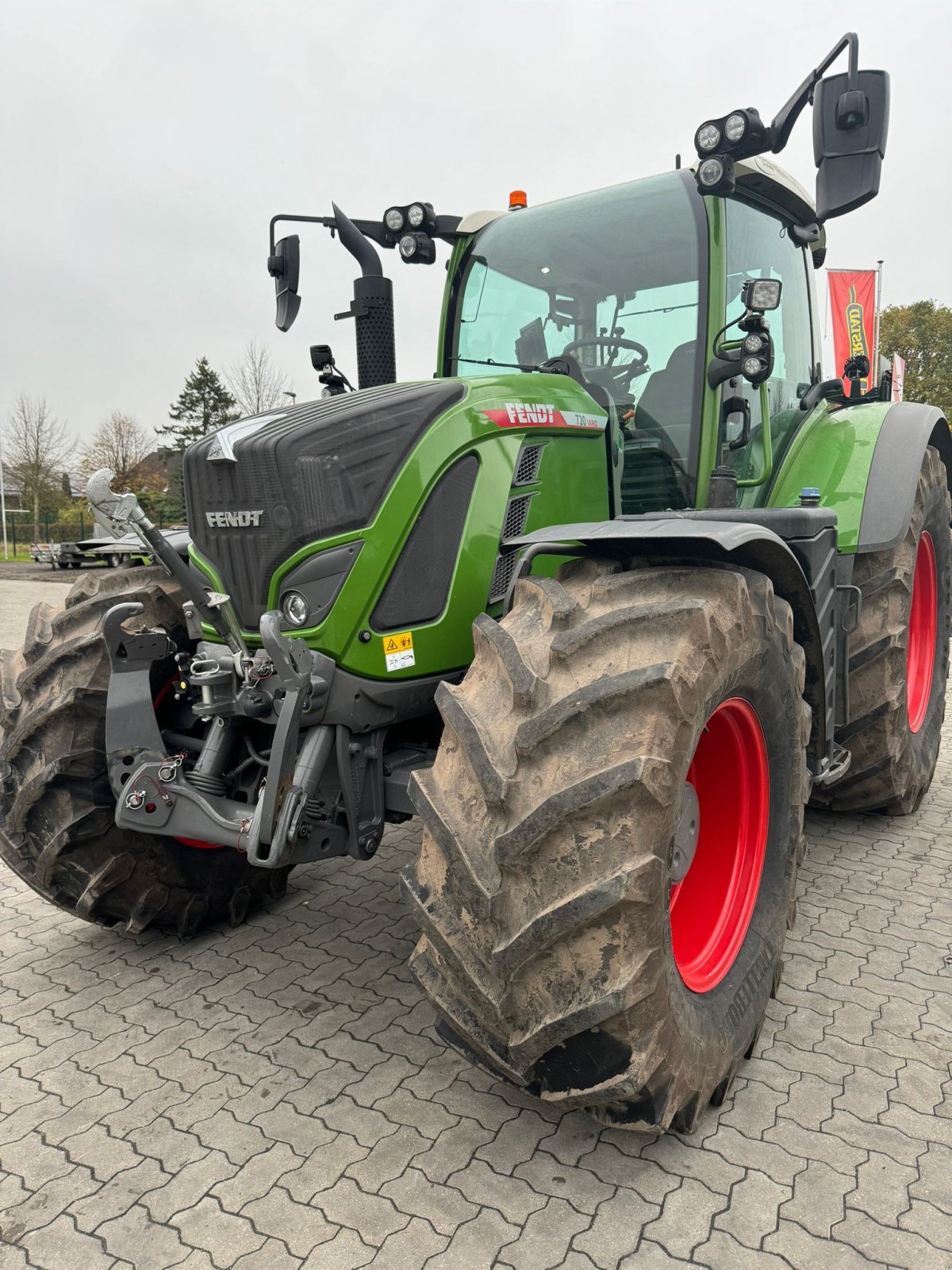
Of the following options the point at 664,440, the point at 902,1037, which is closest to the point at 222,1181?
the point at 902,1037

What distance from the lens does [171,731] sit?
2830 millimetres

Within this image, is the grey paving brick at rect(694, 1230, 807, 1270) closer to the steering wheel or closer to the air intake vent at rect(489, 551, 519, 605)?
the air intake vent at rect(489, 551, 519, 605)

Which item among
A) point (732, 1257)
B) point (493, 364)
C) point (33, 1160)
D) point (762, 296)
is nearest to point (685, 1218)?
point (732, 1257)

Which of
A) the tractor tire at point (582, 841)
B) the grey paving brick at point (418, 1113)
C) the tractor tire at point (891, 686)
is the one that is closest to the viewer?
the tractor tire at point (582, 841)

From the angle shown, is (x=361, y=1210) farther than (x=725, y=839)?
No

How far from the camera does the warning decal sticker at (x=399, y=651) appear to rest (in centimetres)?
234

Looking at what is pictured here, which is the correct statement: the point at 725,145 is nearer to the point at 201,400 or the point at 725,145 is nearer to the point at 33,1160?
the point at 33,1160

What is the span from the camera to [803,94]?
2.47 metres

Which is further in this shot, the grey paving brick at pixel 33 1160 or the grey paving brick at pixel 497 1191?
the grey paving brick at pixel 33 1160

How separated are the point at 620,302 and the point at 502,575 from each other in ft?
3.92

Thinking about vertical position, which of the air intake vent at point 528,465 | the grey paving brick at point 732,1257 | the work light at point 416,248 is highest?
the work light at point 416,248

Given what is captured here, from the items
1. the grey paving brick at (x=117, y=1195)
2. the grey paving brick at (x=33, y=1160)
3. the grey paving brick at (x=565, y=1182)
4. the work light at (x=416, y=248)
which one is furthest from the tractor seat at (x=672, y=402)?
the grey paving brick at (x=33, y=1160)

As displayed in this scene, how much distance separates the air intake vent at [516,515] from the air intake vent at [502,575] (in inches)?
2.2

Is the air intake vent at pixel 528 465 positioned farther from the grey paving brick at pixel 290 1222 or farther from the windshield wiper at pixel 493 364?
the grey paving brick at pixel 290 1222
